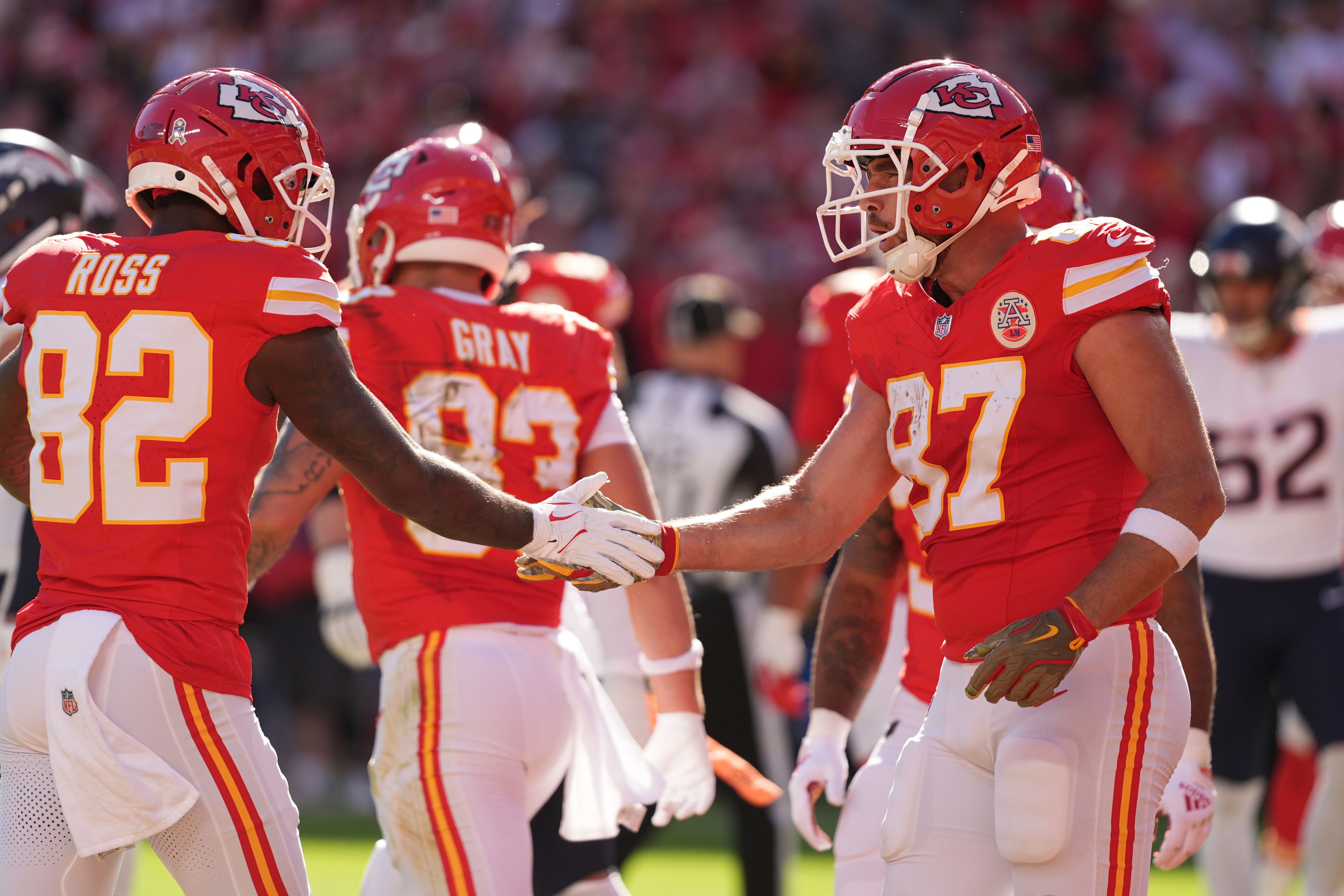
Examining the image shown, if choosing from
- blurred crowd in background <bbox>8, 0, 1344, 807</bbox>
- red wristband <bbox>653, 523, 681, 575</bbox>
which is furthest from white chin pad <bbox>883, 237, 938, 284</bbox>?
blurred crowd in background <bbox>8, 0, 1344, 807</bbox>

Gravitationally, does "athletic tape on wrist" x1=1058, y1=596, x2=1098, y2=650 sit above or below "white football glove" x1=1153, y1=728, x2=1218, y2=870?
above

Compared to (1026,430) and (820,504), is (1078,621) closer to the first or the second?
(1026,430)

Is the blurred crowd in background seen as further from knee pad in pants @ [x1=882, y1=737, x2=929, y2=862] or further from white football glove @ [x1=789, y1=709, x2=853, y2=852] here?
knee pad in pants @ [x1=882, y1=737, x2=929, y2=862]

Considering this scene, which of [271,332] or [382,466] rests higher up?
[271,332]

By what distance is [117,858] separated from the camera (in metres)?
2.84

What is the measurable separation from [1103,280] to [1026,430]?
30cm

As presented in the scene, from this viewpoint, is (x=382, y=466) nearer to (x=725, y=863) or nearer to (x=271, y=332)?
(x=271, y=332)

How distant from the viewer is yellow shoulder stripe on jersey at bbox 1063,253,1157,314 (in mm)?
2832

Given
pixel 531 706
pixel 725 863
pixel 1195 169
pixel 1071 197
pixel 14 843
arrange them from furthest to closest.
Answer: pixel 1195 169
pixel 725 863
pixel 1071 197
pixel 531 706
pixel 14 843

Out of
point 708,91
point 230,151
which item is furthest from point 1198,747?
point 708,91

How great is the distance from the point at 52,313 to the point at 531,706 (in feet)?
4.18

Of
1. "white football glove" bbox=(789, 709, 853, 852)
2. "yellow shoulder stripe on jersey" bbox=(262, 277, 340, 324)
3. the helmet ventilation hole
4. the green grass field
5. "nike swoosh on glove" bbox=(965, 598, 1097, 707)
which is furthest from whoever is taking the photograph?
the green grass field

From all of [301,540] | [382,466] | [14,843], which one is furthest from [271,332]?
[301,540]

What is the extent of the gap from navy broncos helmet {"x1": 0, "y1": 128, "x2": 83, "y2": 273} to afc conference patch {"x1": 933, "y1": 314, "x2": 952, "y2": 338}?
2.44 m
